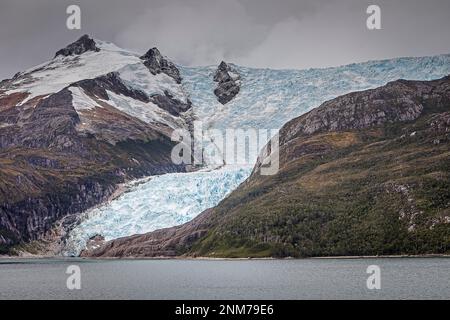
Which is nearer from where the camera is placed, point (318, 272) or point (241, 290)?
point (241, 290)

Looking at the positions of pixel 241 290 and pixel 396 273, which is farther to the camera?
pixel 396 273

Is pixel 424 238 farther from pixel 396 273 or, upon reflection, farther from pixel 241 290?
pixel 241 290
